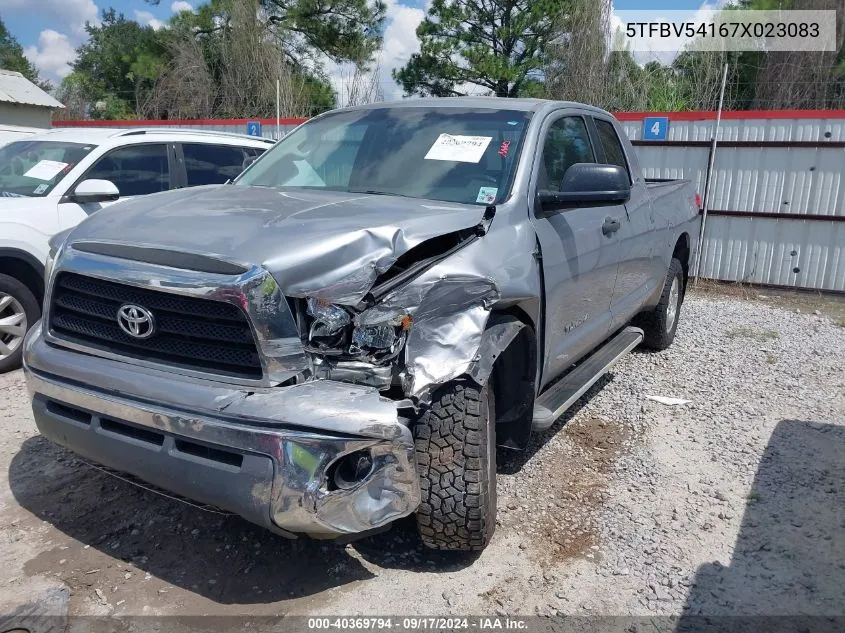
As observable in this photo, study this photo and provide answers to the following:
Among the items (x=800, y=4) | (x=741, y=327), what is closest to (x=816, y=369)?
(x=741, y=327)

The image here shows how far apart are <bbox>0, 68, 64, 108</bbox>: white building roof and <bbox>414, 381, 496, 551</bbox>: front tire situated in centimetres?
2144

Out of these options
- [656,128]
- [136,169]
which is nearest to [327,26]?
[656,128]

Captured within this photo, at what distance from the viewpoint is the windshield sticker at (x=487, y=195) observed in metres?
3.41

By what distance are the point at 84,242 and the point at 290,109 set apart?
15.1 m

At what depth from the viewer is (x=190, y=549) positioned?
3119 mm

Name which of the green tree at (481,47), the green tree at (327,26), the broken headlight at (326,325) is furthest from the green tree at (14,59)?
the broken headlight at (326,325)

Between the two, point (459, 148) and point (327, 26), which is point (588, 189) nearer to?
point (459, 148)

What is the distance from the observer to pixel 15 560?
2973mm

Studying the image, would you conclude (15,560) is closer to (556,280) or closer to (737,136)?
(556,280)

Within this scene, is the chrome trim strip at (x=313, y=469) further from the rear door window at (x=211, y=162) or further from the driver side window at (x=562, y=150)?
the rear door window at (x=211, y=162)

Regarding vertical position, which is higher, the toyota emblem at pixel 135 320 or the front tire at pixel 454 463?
the toyota emblem at pixel 135 320

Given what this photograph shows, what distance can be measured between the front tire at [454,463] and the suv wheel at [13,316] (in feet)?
12.9

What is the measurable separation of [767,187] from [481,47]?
19.1m

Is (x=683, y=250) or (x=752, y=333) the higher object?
(x=683, y=250)
